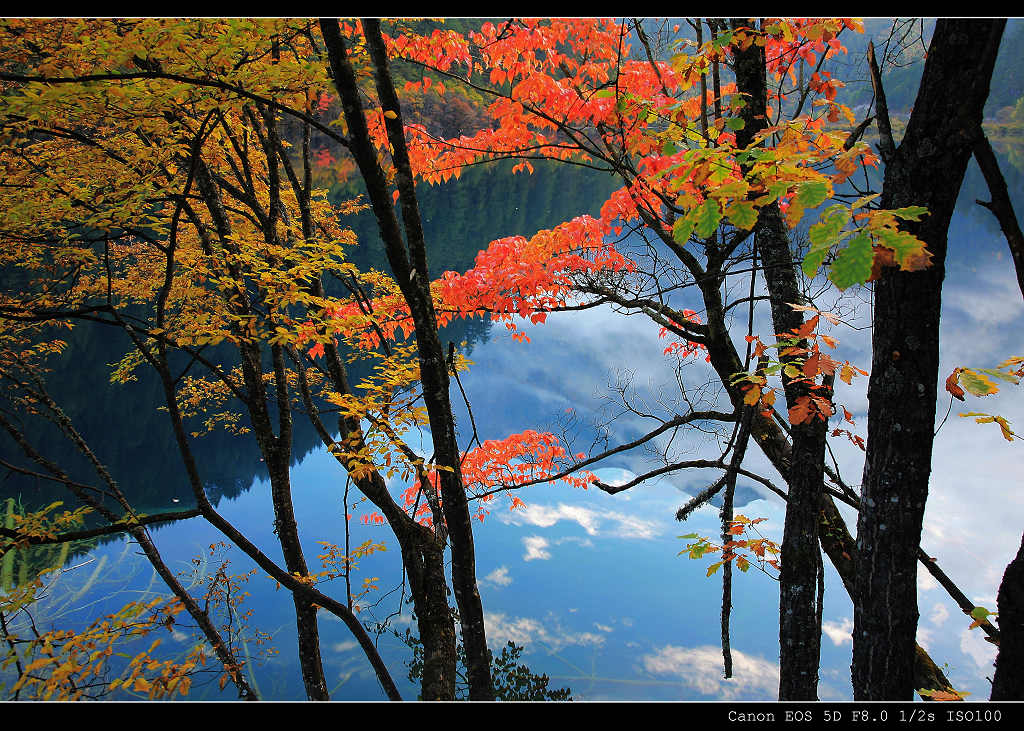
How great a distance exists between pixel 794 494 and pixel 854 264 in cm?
149

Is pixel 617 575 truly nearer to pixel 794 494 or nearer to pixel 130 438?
pixel 794 494

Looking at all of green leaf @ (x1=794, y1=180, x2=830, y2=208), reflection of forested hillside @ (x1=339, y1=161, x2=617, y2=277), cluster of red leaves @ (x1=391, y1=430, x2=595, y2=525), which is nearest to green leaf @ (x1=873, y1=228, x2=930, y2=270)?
green leaf @ (x1=794, y1=180, x2=830, y2=208)

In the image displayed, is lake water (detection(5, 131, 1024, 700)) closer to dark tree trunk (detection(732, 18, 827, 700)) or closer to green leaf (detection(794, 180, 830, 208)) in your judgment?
dark tree trunk (detection(732, 18, 827, 700))

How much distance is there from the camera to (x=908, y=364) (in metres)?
1.70

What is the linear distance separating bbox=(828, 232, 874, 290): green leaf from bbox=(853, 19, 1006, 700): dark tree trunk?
1.48ft

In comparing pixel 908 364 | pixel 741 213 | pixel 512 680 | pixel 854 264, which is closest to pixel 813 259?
pixel 854 264

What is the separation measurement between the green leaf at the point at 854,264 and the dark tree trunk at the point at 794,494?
105cm

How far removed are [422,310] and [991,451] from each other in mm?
10327

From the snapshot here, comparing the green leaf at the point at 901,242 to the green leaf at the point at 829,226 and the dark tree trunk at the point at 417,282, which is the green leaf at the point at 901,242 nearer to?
the green leaf at the point at 829,226

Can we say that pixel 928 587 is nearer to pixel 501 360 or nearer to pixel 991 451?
pixel 991 451

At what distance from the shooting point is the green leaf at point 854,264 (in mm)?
1360

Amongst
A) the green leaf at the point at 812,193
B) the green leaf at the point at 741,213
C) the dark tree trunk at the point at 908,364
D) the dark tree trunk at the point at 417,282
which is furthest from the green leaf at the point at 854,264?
the dark tree trunk at the point at 417,282

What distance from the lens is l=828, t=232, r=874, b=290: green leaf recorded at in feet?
4.46

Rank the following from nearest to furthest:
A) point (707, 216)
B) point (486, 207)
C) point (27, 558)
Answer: point (707, 216) → point (27, 558) → point (486, 207)
